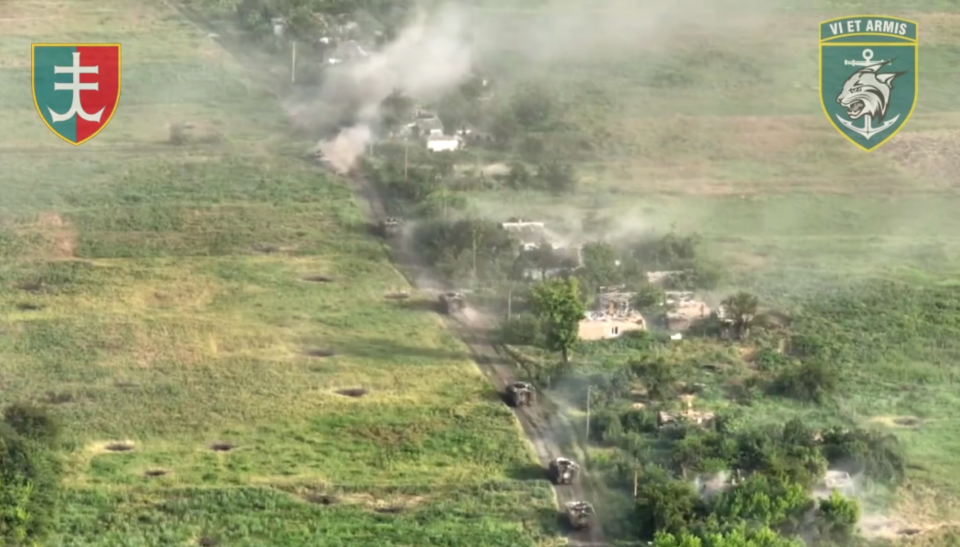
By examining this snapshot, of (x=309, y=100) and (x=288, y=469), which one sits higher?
(x=309, y=100)

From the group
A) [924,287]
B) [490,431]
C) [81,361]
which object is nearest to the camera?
[490,431]

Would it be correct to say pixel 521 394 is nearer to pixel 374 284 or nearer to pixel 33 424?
pixel 374 284

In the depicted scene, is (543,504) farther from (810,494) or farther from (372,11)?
(372,11)

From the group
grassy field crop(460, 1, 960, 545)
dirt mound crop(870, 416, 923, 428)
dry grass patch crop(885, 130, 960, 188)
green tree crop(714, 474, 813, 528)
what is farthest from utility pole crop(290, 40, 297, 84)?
green tree crop(714, 474, 813, 528)

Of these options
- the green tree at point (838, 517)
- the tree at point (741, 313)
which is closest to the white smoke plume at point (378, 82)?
the tree at point (741, 313)

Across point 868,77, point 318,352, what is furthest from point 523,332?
point 868,77

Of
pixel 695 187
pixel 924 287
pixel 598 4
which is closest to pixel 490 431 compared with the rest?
pixel 924 287

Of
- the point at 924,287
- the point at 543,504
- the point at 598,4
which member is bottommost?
the point at 543,504

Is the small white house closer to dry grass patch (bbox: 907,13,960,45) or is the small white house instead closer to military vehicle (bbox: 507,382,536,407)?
military vehicle (bbox: 507,382,536,407)
